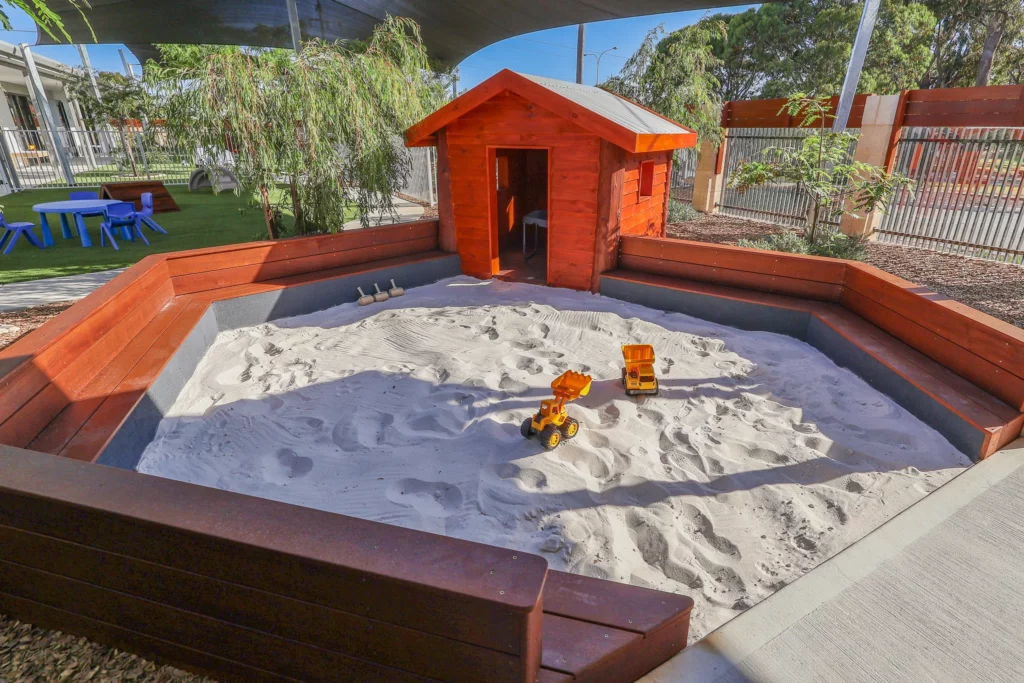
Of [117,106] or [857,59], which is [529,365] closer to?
[857,59]

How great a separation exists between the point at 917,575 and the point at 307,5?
2599 cm

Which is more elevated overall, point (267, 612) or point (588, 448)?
point (267, 612)

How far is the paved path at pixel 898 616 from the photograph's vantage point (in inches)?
75.5

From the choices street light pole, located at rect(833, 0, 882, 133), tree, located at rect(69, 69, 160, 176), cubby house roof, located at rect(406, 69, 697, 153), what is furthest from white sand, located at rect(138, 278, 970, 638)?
tree, located at rect(69, 69, 160, 176)

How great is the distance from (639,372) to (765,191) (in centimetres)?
927

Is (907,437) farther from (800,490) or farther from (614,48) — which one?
(614,48)

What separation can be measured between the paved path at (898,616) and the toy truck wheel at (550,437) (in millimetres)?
1467

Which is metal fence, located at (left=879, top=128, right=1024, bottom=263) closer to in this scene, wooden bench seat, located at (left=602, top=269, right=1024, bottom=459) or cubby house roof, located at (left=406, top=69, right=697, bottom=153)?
cubby house roof, located at (left=406, top=69, right=697, bottom=153)

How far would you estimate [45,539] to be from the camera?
1624 mm

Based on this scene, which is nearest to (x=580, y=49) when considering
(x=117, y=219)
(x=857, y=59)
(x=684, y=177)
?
(x=684, y=177)

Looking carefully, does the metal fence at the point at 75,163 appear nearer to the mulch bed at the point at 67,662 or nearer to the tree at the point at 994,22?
the mulch bed at the point at 67,662

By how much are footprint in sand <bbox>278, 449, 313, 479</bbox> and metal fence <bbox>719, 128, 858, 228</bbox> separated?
9532mm

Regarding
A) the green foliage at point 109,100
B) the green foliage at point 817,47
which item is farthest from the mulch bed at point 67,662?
the green foliage at point 109,100

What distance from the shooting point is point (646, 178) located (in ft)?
23.4
